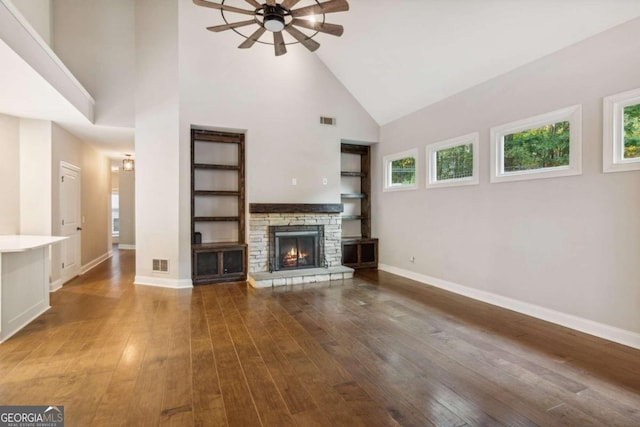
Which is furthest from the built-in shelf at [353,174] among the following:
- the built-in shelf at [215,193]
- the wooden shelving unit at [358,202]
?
the built-in shelf at [215,193]

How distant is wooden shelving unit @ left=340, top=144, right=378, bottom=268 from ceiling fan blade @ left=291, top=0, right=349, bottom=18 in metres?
3.84

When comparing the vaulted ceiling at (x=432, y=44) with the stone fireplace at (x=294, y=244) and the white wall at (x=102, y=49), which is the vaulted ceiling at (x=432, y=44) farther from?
the stone fireplace at (x=294, y=244)

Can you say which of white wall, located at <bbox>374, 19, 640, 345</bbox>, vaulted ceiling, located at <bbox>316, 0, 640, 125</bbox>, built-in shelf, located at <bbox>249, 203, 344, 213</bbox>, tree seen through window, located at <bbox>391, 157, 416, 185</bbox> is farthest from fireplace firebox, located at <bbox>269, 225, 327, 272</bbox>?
vaulted ceiling, located at <bbox>316, 0, 640, 125</bbox>

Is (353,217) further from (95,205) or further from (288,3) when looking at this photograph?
(95,205)

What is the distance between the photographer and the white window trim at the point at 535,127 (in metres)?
3.47

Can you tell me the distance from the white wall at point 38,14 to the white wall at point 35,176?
1.39 meters

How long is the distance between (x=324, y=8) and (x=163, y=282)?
15.5ft

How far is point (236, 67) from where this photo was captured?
5664 mm

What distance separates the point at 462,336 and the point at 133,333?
3.44 meters

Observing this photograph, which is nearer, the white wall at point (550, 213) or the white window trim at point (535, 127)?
the white wall at point (550, 213)

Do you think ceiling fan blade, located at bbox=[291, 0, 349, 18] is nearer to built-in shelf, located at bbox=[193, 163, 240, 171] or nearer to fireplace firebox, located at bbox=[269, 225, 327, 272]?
built-in shelf, located at bbox=[193, 163, 240, 171]

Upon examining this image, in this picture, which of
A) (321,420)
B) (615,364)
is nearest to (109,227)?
(321,420)

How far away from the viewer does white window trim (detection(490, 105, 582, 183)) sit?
347 centimetres

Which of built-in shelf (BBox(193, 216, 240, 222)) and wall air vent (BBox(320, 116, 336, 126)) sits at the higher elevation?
wall air vent (BBox(320, 116, 336, 126))
